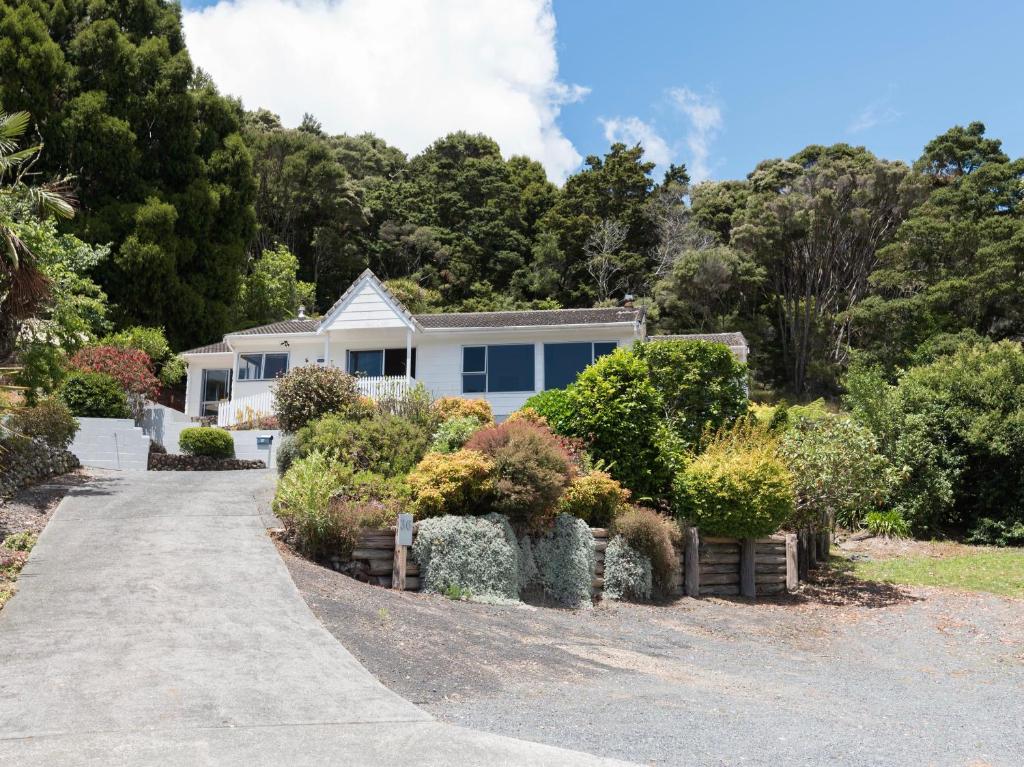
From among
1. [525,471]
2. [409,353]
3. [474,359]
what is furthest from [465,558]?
[474,359]

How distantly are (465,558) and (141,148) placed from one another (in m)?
30.5

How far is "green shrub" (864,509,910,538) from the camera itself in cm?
2242

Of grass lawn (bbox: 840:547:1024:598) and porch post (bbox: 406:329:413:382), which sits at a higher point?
porch post (bbox: 406:329:413:382)

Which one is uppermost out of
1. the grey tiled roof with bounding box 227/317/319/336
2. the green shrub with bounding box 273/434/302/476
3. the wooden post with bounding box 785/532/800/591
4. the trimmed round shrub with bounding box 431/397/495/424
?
the grey tiled roof with bounding box 227/317/319/336

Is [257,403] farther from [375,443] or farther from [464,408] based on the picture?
[375,443]

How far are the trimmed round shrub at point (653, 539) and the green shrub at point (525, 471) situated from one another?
1.52 m

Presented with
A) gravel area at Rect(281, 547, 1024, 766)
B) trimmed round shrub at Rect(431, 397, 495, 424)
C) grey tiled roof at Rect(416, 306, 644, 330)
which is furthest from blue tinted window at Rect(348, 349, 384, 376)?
gravel area at Rect(281, 547, 1024, 766)

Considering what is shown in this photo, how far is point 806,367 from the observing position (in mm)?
45000

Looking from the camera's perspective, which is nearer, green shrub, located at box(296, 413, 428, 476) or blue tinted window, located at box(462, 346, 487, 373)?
green shrub, located at box(296, 413, 428, 476)

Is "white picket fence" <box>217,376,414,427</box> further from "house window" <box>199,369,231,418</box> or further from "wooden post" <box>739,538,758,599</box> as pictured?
"wooden post" <box>739,538,758,599</box>

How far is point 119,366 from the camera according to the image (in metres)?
23.0

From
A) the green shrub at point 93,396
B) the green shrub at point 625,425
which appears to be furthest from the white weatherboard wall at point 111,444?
the green shrub at point 625,425

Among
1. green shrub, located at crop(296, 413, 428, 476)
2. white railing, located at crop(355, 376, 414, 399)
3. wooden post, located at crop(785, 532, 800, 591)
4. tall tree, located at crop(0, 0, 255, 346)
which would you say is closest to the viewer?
green shrub, located at crop(296, 413, 428, 476)

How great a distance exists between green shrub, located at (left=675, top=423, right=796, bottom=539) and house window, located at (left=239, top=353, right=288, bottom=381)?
61.8 feet
